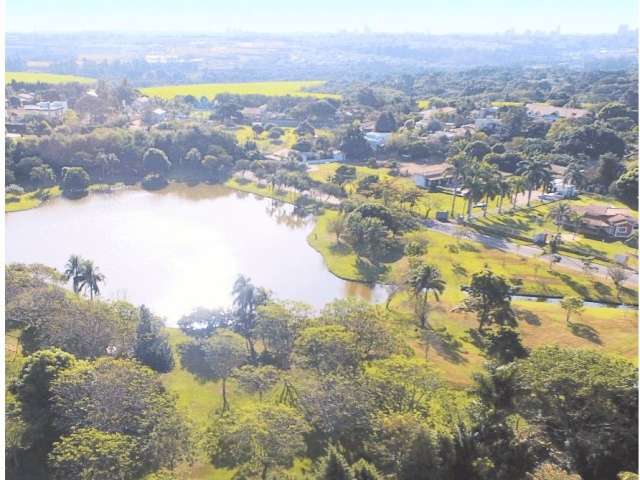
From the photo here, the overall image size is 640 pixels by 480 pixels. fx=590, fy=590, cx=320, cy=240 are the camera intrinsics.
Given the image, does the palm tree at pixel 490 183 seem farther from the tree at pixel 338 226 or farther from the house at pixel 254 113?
the house at pixel 254 113

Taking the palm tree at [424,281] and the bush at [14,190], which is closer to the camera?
the palm tree at [424,281]

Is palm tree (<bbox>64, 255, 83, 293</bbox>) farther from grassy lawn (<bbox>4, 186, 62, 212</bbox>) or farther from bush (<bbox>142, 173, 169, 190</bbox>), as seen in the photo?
bush (<bbox>142, 173, 169, 190</bbox>)

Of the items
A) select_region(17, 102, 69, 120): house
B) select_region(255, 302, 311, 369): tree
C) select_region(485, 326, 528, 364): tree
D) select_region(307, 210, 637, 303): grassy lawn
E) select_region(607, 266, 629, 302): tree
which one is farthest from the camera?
select_region(17, 102, 69, 120): house

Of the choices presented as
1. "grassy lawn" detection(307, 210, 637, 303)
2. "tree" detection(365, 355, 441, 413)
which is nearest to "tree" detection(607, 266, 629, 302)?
"grassy lawn" detection(307, 210, 637, 303)

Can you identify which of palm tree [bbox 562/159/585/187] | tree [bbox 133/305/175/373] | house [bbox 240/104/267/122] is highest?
tree [bbox 133/305/175/373]

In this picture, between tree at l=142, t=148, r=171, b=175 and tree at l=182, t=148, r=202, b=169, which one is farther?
tree at l=182, t=148, r=202, b=169

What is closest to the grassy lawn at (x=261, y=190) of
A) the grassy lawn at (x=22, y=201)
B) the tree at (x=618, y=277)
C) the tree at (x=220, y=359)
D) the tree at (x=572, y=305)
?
the grassy lawn at (x=22, y=201)
